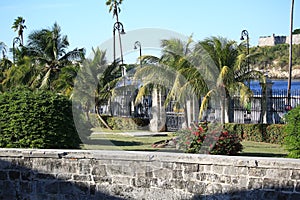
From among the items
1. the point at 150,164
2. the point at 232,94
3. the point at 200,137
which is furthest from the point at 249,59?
the point at 150,164

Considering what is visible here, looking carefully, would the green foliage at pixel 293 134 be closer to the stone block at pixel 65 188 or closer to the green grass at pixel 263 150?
the stone block at pixel 65 188

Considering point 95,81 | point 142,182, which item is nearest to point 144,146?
→ point 142,182

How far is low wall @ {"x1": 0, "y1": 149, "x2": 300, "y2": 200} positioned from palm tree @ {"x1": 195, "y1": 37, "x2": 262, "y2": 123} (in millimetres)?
9866

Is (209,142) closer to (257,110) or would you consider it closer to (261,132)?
(261,132)

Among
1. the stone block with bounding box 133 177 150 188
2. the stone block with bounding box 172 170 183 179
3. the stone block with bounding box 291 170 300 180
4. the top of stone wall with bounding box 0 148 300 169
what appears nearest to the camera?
the stone block with bounding box 291 170 300 180

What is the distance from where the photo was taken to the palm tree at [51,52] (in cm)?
2825

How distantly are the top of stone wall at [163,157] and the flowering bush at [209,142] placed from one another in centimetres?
348

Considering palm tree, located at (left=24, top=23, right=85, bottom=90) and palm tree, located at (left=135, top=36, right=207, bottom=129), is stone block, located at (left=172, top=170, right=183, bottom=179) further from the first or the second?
palm tree, located at (left=24, top=23, right=85, bottom=90)

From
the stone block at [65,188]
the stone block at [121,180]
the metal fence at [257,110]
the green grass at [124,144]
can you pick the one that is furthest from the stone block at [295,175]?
the metal fence at [257,110]

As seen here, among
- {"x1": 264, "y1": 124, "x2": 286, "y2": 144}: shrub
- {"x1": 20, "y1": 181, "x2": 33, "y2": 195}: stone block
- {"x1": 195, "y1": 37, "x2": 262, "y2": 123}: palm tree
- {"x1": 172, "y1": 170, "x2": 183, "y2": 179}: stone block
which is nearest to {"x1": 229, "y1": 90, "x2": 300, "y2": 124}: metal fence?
{"x1": 195, "y1": 37, "x2": 262, "y2": 123}: palm tree

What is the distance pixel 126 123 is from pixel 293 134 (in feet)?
52.7

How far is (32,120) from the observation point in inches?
398

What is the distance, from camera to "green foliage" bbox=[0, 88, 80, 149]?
1011 cm

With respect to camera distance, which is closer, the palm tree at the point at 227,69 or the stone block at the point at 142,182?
the stone block at the point at 142,182
